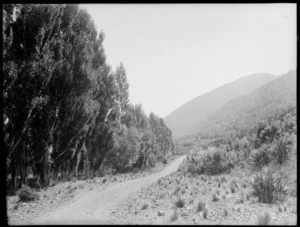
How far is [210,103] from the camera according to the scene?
18038 cm

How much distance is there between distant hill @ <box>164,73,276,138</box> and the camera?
15400 cm

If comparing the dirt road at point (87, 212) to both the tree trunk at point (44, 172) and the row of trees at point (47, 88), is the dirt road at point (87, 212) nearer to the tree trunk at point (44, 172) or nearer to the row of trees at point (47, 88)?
the tree trunk at point (44, 172)

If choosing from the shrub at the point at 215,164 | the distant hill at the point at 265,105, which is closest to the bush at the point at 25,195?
the shrub at the point at 215,164

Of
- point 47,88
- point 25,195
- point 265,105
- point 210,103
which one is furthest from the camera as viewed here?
point 210,103

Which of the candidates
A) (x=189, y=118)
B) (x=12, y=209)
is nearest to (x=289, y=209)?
(x=12, y=209)

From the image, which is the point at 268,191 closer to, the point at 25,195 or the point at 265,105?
the point at 25,195

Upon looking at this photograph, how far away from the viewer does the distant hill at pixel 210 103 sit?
154m

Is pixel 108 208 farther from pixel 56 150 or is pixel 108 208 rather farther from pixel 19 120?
pixel 56 150

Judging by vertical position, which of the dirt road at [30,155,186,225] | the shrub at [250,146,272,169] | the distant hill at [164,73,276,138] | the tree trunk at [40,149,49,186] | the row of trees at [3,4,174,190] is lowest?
the dirt road at [30,155,186,225]

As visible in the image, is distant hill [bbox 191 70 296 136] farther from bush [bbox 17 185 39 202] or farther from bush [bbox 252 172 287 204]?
bush [bbox 17 185 39 202]

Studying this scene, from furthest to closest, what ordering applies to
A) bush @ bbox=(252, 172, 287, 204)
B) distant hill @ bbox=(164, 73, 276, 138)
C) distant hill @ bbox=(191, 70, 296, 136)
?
distant hill @ bbox=(164, 73, 276, 138)
distant hill @ bbox=(191, 70, 296, 136)
bush @ bbox=(252, 172, 287, 204)

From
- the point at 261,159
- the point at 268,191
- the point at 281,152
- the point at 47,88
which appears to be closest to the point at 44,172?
the point at 47,88

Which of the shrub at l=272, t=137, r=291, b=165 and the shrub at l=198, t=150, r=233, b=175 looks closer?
the shrub at l=272, t=137, r=291, b=165

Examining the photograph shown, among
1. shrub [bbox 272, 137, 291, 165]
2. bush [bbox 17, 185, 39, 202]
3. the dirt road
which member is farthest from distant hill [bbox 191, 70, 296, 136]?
bush [bbox 17, 185, 39, 202]
